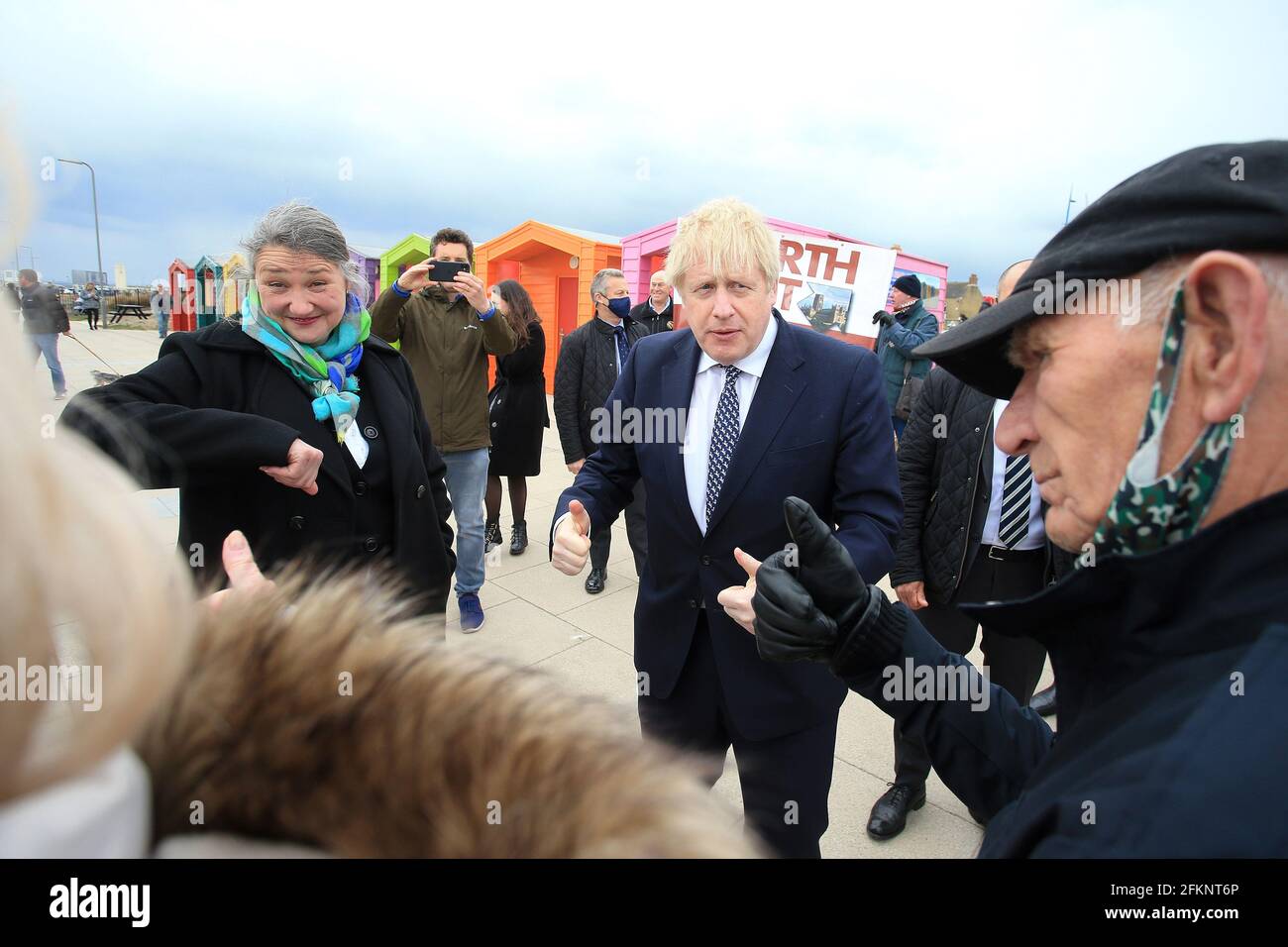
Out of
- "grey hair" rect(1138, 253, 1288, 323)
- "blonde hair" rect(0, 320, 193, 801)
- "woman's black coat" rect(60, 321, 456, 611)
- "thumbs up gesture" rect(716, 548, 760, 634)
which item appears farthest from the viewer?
"woman's black coat" rect(60, 321, 456, 611)

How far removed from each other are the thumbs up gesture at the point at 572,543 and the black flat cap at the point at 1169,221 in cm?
127

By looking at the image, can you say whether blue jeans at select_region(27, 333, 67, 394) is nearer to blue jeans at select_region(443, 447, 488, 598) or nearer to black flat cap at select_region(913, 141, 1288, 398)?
blue jeans at select_region(443, 447, 488, 598)

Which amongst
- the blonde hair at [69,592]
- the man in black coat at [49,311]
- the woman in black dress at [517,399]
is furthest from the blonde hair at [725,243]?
the man in black coat at [49,311]

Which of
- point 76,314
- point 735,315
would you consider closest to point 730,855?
point 735,315

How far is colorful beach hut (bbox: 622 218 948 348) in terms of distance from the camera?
1001cm

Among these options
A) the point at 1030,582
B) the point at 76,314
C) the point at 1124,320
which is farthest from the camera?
the point at 76,314

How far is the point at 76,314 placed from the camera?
119 feet

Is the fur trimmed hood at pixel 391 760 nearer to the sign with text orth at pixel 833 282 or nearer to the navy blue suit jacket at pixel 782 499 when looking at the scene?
the navy blue suit jacket at pixel 782 499

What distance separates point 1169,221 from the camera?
2.51ft

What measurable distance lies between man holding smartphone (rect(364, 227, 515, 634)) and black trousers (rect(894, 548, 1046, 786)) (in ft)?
8.88

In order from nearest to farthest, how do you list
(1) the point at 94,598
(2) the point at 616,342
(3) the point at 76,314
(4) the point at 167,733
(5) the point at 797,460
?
(1) the point at 94,598
(4) the point at 167,733
(5) the point at 797,460
(2) the point at 616,342
(3) the point at 76,314

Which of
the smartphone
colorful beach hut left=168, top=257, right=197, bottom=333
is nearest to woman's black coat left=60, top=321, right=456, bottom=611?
the smartphone
